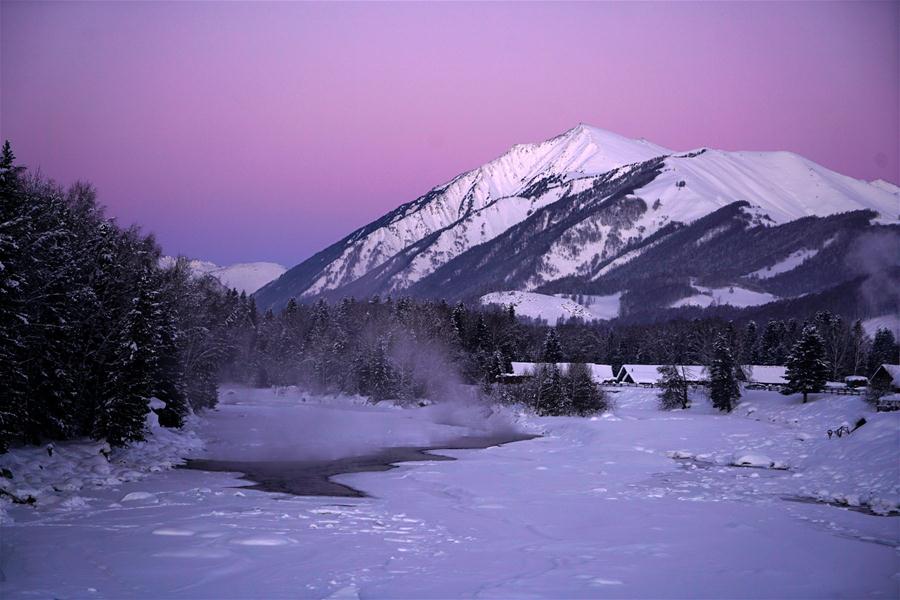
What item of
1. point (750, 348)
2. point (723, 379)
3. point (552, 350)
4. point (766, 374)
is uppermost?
point (750, 348)

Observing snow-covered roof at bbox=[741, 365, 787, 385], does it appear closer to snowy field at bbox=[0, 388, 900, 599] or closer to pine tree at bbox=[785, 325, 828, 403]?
pine tree at bbox=[785, 325, 828, 403]

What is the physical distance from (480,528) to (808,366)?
6396cm

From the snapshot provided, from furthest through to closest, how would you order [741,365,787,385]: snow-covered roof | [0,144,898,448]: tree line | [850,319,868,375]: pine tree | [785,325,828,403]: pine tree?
[850,319,868,375]: pine tree
[741,365,787,385]: snow-covered roof
[785,325,828,403]: pine tree
[0,144,898,448]: tree line

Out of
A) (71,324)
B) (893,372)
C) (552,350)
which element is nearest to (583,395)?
(552,350)

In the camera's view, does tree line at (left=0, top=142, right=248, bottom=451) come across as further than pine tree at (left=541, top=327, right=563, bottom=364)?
No

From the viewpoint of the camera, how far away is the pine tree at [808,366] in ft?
231

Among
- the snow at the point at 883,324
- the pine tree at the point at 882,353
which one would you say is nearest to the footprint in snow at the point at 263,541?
the pine tree at the point at 882,353

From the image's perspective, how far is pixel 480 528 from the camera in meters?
19.3

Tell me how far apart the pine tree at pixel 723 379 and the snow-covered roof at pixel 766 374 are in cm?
3086

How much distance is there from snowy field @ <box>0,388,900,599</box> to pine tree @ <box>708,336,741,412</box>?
36.5 m

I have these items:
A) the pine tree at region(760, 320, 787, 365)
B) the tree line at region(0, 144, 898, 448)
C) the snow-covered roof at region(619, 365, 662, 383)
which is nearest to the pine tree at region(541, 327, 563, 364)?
the tree line at region(0, 144, 898, 448)

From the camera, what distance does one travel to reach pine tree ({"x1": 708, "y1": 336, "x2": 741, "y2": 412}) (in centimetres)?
7525

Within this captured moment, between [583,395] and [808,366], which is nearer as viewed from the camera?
[808,366]

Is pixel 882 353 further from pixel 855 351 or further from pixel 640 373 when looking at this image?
pixel 640 373
